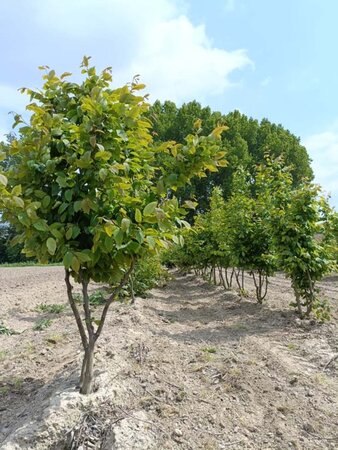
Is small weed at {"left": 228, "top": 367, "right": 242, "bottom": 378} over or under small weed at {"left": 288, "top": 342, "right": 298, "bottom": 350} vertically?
over

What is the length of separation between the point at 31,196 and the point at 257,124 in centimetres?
3422

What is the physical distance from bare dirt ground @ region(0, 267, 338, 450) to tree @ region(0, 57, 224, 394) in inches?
16.7

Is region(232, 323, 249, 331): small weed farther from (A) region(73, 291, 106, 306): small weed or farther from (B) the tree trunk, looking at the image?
(B) the tree trunk

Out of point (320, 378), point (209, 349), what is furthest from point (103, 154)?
point (320, 378)

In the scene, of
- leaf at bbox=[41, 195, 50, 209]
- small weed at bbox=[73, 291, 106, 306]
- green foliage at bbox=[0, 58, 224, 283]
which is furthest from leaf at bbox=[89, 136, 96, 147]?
small weed at bbox=[73, 291, 106, 306]

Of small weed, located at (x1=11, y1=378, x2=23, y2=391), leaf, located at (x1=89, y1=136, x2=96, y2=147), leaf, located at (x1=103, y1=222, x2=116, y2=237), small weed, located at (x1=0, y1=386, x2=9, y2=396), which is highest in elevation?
leaf, located at (x1=89, y1=136, x2=96, y2=147)

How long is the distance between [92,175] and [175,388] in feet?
6.78

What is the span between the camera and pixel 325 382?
4.26 metres

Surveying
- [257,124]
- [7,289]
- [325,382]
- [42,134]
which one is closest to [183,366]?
[325,382]

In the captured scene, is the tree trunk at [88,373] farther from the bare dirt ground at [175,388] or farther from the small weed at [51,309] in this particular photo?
the small weed at [51,309]

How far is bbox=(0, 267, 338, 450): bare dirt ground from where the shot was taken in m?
3.07

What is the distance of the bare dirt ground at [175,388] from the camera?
3.07 meters

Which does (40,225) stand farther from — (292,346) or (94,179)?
(292,346)

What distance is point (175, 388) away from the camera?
3.77 m
